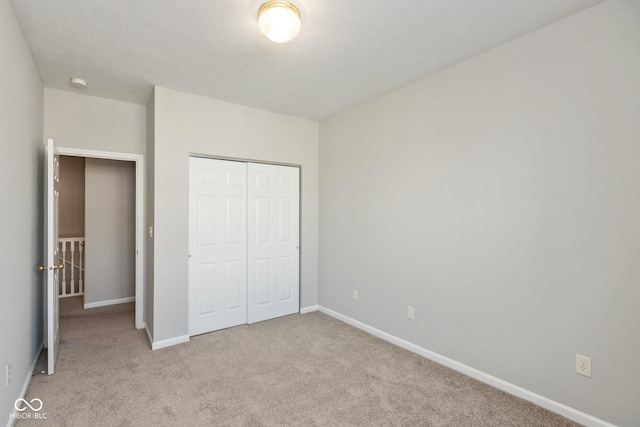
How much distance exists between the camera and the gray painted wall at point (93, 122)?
3.21 metres

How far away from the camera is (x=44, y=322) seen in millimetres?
3178

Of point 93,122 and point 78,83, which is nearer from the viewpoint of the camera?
point 78,83

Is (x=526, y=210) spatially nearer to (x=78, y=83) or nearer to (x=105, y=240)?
(x=78, y=83)

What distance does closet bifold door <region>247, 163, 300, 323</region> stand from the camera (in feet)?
12.6

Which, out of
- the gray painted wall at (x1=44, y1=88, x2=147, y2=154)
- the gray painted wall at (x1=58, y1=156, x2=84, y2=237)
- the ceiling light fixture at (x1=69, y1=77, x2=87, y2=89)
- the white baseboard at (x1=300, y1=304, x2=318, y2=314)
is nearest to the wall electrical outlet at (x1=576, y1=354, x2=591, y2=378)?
the white baseboard at (x1=300, y1=304, x2=318, y2=314)

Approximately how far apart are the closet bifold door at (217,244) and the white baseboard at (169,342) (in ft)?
0.43

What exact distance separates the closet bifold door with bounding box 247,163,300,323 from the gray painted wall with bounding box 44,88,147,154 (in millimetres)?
1379

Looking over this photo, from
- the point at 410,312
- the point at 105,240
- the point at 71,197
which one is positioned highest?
the point at 71,197

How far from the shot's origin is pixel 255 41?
2.32m

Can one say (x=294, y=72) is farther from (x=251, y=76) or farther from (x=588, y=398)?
(x=588, y=398)

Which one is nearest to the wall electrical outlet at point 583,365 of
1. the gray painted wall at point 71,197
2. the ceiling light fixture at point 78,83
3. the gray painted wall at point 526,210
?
the gray painted wall at point 526,210
